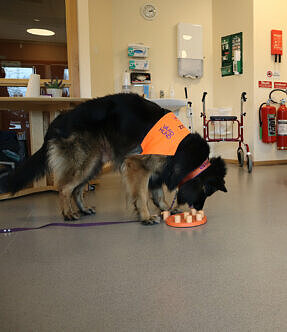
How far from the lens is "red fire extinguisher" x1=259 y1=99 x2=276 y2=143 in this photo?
4586 millimetres

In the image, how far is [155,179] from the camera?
196 centimetres

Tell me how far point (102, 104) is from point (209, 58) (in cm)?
415

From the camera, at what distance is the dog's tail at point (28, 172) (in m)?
2.00

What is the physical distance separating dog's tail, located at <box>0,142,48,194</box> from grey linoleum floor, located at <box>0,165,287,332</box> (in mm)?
260

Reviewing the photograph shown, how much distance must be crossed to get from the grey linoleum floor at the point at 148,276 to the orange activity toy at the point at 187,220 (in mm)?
47

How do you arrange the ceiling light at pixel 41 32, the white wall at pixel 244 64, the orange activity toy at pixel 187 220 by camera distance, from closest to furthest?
the orange activity toy at pixel 187 220, the ceiling light at pixel 41 32, the white wall at pixel 244 64

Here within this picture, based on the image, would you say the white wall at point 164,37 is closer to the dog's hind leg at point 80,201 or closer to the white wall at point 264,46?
the white wall at point 264,46

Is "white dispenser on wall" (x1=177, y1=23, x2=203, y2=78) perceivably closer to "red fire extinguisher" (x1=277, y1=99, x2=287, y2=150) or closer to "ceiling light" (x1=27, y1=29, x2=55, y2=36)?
"red fire extinguisher" (x1=277, y1=99, x2=287, y2=150)

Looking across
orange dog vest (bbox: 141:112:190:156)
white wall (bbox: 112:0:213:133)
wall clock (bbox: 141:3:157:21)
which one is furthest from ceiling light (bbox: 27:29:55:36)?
orange dog vest (bbox: 141:112:190:156)

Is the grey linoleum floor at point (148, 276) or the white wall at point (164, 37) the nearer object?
the grey linoleum floor at point (148, 276)

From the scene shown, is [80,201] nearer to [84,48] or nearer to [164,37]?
[84,48]

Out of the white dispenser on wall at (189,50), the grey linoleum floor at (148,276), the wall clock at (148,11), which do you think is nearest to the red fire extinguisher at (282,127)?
the white dispenser on wall at (189,50)

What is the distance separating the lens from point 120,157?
200 cm

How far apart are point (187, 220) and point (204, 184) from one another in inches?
10.0
